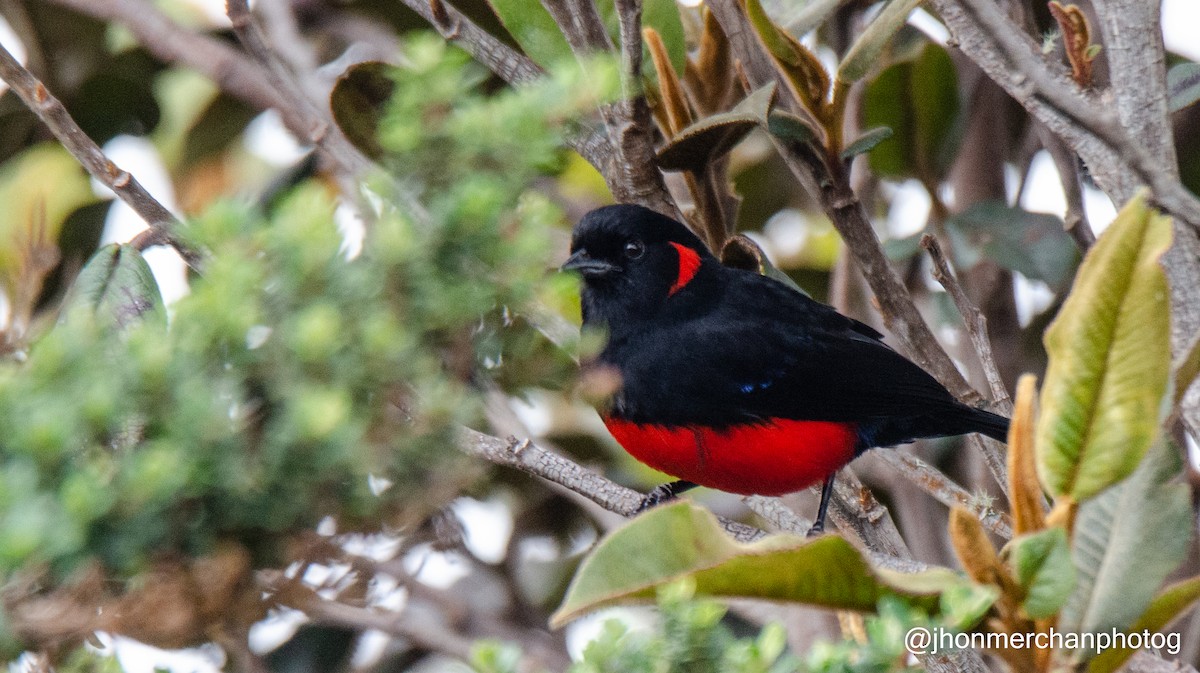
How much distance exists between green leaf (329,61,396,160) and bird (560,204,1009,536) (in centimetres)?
46

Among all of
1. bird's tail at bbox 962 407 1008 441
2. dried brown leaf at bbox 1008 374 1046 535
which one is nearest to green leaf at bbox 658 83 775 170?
bird's tail at bbox 962 407 1008 441

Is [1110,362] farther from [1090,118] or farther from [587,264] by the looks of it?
[587,264]

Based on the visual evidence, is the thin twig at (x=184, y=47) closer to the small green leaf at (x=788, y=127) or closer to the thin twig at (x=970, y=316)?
the small green leaf at (x=788, y=127)

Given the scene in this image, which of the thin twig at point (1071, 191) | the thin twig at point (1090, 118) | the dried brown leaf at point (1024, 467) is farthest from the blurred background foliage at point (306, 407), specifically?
the thin twig at point (1071, 191)

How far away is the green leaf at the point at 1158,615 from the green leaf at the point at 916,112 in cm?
162

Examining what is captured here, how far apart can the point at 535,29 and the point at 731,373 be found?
86 cm

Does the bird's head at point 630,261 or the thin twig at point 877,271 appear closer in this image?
the thin twig at point 877,271

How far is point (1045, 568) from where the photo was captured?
1086mm

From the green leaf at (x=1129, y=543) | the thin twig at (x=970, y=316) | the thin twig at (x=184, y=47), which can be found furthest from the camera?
the thin twig at (x=184, y=47)

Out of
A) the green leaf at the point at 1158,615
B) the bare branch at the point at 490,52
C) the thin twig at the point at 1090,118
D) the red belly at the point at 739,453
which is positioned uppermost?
the thin twig at the point at 1090,118

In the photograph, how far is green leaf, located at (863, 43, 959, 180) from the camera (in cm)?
263

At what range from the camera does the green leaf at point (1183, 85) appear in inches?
82.9

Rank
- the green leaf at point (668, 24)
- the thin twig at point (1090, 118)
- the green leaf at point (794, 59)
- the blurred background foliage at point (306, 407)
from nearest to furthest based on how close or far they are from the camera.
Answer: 1. the blurred background foliage at point (306, 407)
2. the thin twig at point (1090, 118)
3. the green leaf at point (794, 59)
4. the green leaf at point (668, 24)

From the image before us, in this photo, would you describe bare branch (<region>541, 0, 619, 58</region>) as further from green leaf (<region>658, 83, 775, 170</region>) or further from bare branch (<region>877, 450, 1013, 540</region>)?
bare branch (<region>877, 450, 1013, 540</region>)
